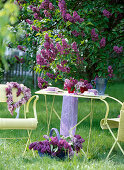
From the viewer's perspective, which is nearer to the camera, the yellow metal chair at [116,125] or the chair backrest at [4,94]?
the yellow metal chair at [116,125]

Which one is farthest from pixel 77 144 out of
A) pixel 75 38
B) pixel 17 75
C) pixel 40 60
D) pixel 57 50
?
pixel 17 75

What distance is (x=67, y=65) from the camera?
466 centimetres

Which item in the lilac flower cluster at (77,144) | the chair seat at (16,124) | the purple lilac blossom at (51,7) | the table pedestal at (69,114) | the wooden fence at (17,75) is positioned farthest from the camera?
the wooden fence at (17,75)

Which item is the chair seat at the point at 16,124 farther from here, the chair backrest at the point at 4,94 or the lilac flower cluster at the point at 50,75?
the lilac flower cluster at the point at 50,75

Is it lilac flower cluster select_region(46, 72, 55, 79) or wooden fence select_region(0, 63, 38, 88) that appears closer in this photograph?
lilac flower cluster select_region(46, 72, 55, 79)

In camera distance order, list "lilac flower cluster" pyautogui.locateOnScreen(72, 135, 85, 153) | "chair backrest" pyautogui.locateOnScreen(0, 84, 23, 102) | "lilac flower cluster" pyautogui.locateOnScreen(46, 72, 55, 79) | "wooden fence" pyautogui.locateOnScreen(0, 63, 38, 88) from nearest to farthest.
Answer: "lilac flower cluster" pyautogui.locateOnScreen(72, 135, 85, 153), "chair backrest" pyautogui.locateOnScreen(0, 84, 23, 102), "lilac flower cluster" pyautogui.locateOnScreen(46, 72, 55, 79), "wooden fence" pyautogui.locateOnScreen(0, 63, 38, 88)

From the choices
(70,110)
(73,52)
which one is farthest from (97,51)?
(70,110)

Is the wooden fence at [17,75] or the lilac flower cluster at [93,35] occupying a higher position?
the lilac flower cluster at [93,35]

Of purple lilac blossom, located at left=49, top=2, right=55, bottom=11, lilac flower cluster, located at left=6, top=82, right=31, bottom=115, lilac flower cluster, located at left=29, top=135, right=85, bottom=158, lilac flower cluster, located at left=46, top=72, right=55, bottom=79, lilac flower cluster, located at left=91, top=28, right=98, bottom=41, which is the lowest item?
lilac flower cluster, located at left=29, top=135, right=85, bottom=158

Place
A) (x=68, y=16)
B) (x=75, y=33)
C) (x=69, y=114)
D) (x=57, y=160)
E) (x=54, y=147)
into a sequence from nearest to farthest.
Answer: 1. (x=57, y=160)
2. (x=54, y=147)
3. (x=69, y=114)
4. (x=68, y=16)
5. (x=75, y=33)

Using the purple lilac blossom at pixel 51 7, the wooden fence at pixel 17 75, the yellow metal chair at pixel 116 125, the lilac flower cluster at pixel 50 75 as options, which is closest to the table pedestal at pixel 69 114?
the yellow metal chair at pixel 116 125

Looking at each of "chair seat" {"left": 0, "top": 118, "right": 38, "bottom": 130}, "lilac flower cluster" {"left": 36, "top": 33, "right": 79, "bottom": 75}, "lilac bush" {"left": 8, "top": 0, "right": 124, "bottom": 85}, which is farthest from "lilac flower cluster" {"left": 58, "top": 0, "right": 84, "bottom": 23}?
"chair seat" {"left": 0, "top": 118, "right": 38, "bottom": 130}

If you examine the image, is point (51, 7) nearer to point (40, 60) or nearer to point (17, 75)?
point (40, 60)

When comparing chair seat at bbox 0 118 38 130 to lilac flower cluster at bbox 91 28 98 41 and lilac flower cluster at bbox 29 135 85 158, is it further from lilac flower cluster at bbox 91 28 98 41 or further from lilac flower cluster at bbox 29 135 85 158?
lilac flower cluster at bbox 91 28 98 41
